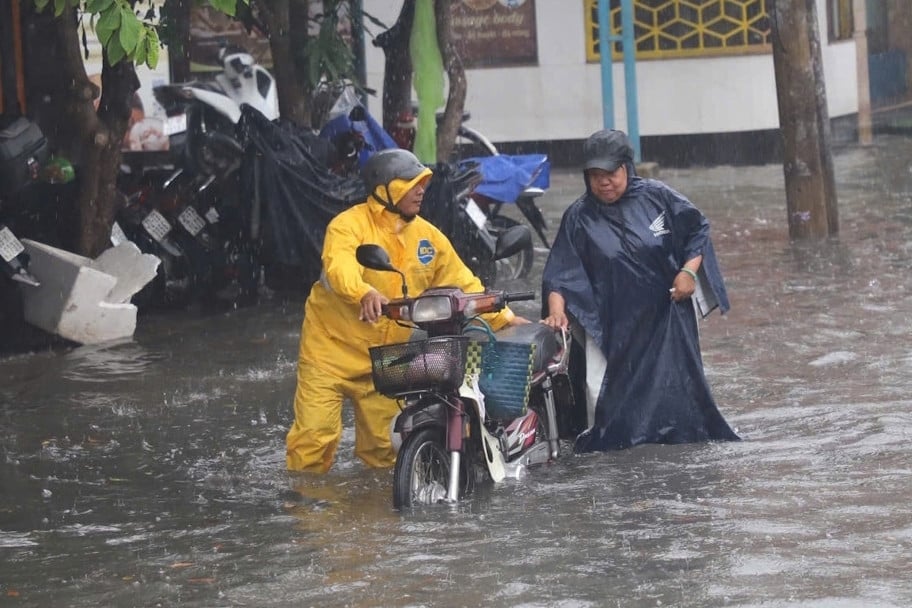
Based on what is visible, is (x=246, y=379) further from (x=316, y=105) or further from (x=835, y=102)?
(x=835, y=102)

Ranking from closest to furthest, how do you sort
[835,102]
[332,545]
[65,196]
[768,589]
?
[768,589]
[332,545]
[65,196]
[835,102]

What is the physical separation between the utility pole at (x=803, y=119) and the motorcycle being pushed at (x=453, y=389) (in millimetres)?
7658

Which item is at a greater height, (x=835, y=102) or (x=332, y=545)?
(x=835, y=102)

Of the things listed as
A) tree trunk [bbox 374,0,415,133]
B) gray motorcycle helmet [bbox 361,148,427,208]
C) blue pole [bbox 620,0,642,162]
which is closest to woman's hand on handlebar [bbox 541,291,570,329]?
gray motorcycle helmet [bbox 361,148,427,208]

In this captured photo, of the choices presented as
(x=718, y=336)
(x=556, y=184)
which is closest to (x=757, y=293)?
(x=718, y=336)

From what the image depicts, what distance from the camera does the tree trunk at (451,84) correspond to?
1358 centimetres

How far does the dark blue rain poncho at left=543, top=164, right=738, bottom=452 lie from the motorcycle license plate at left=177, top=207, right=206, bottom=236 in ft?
18.6

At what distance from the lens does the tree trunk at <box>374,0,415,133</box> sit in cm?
1408

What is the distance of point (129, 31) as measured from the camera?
7.86 m

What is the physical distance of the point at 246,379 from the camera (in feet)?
32.6

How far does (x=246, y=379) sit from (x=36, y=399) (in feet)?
4.04

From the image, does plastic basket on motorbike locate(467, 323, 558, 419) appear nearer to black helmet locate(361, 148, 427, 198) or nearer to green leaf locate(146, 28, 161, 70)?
black helmet locate(361, 148, 427, 198)

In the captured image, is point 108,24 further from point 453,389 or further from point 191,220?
point 191,220

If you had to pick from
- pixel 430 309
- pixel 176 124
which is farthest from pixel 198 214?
pixel 430 309
